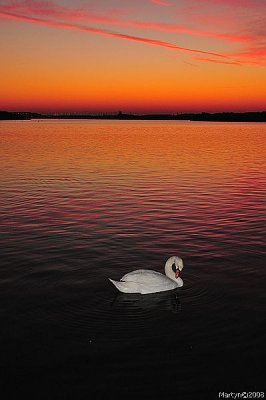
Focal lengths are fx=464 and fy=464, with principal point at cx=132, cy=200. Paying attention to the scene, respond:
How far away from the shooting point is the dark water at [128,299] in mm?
9812

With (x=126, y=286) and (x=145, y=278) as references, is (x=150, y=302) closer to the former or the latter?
(x=145, y=278)

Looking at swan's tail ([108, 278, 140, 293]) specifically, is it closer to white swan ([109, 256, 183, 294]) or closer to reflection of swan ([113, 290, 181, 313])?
white swan ([109, 256, 183, 294])

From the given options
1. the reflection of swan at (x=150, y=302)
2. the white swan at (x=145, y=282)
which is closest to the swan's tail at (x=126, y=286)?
the white swan at (x=145, y=282)

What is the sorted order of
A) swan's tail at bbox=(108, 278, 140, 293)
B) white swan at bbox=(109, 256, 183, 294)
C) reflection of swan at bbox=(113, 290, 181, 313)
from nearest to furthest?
reflection of swan at bbox=(113, 290, 181, 313), swan's tail at bbox=(108, 278, 140, 293), white swan at bbox=(109, 256, 183, 294)

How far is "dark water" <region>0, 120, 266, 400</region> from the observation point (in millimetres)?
9812

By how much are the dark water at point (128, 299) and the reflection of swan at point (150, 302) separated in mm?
31

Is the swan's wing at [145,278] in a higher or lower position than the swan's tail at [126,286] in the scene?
higher

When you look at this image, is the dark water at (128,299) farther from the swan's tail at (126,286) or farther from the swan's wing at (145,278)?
the swan's wing at (145,278)

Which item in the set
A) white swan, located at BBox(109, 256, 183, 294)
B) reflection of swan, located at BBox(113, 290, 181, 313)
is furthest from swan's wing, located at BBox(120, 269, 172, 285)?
reflection of swan, located at BBox(113, 290, 181, 313)

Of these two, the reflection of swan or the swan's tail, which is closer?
the reflection of swan

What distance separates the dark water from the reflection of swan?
3 centimetres

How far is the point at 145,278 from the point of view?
1386 cm

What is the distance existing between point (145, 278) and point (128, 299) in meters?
0.80

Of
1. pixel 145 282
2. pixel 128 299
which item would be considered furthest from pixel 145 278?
pixel 128 299
